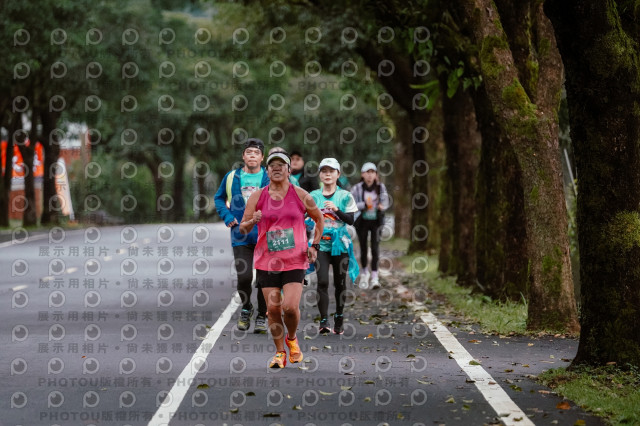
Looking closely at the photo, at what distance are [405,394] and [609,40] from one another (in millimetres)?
3292

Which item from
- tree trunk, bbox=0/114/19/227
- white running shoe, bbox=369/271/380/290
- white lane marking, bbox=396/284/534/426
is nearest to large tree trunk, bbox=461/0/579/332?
white lane marking, bbox=396/284/534/426

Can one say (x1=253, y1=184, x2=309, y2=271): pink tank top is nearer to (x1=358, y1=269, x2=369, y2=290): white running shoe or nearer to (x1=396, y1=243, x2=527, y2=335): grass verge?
(x1=396, y1=243, x2=527, y2=335): grass verge

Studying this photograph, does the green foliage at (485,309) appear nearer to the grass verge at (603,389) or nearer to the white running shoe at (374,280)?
the white running shoe at (374,280)

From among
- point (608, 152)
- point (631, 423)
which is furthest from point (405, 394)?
point (608, 152)

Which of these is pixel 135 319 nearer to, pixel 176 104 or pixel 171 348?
pixel 171 348

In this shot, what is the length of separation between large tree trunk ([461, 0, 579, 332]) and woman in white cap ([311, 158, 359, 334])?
75.8 inches

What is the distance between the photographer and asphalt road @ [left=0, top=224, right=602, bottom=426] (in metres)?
8.39

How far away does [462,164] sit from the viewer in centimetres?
2148

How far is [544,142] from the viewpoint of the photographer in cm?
1348

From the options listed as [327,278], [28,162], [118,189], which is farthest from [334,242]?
[118,189]

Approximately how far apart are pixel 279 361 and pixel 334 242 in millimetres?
3195

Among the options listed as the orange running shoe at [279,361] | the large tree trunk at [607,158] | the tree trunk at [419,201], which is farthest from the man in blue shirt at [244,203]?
the tree trunk at [419,201]

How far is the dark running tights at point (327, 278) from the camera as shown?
13.2 meters

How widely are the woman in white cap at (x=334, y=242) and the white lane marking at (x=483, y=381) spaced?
115 cm
